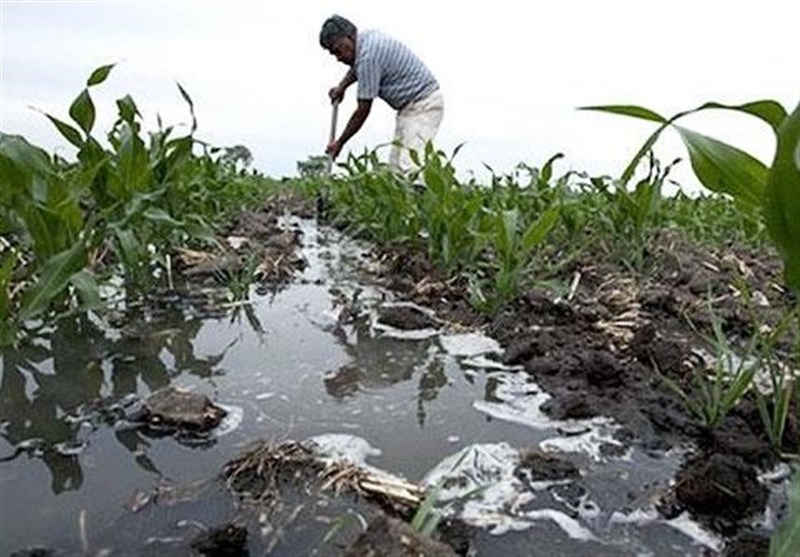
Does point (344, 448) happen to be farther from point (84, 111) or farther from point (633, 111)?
point (84, 111)

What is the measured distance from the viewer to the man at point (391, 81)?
577 centimetres

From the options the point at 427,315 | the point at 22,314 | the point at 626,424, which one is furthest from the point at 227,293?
the point at 626,424

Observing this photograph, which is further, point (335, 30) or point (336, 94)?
point (336, 94)

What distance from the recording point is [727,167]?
4.34ft

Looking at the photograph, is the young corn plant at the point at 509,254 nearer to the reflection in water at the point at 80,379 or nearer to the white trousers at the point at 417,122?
the reflection in water at the point at 80,379

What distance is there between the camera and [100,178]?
264 centimetres

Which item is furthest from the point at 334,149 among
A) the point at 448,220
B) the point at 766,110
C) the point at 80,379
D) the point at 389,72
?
the point at 766,110

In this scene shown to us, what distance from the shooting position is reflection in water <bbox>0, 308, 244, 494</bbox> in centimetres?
142

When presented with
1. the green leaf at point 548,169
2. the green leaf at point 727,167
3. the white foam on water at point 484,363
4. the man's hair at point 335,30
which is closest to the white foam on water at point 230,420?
the white foam on water at point 484,363

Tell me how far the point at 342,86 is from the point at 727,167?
5513 millimetres

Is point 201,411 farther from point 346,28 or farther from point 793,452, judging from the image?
point 346,28

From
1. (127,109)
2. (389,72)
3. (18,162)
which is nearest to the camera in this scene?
(18,162)

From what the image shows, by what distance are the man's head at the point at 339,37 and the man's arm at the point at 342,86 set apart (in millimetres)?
243

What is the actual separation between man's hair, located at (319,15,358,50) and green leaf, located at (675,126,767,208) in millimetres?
4748
